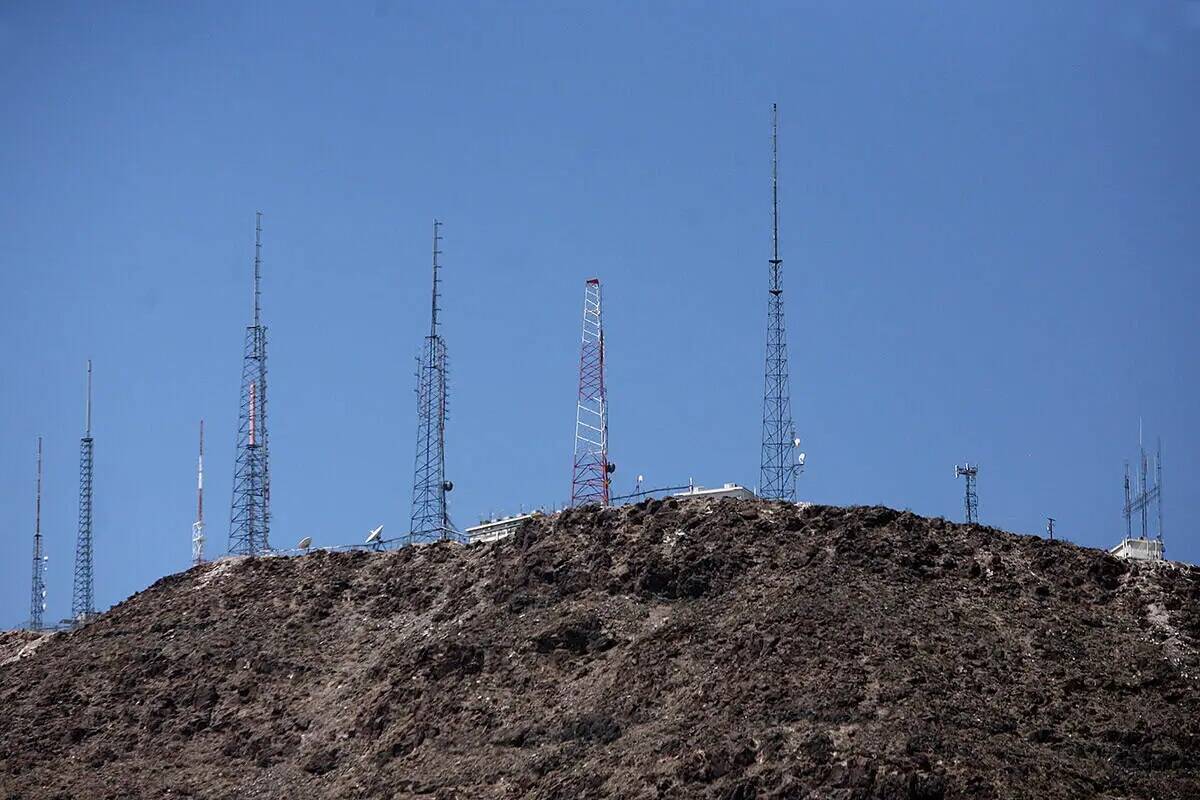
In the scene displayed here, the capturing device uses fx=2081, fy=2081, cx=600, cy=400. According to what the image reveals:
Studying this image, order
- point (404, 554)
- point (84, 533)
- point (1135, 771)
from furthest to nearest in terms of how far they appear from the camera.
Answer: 1. point (84, 533)
2. point (404, 554)
3. point (1135, 771)

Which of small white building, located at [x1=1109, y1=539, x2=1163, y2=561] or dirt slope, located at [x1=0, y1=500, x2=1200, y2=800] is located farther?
small white building, located at [x1=1109, y1=539, x2=1163, y2=561]

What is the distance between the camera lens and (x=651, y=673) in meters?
59.4

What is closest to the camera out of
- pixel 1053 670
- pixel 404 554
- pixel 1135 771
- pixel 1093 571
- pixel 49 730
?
pixel 1135 771

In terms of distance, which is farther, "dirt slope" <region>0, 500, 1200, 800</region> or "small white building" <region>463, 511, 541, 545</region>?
"small white building" <region>463, 511, 541, 545</region>

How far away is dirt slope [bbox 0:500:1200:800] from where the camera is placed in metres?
53.0

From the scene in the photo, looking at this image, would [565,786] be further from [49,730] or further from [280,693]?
[49,730]

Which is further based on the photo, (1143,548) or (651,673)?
(1143,548)

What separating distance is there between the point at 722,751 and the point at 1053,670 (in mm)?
10644

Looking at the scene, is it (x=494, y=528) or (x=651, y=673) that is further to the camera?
(x=494, y=528)

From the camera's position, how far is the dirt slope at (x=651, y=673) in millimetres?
52969

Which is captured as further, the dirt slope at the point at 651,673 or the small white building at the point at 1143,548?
the small white building at the point at 1143,548

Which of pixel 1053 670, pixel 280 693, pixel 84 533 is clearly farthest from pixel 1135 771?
pixel 84 533

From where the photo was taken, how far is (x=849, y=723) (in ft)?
175

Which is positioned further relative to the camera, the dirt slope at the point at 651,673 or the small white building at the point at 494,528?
the small white building at the point at 494,528
